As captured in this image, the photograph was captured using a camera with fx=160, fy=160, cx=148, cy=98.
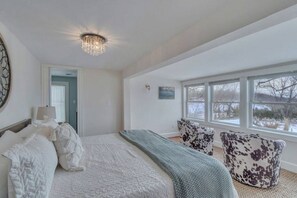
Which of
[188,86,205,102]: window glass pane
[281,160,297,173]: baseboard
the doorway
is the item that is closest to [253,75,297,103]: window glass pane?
[281,160,297,173]: baseboard

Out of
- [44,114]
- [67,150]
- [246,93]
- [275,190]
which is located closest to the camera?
[67,150]

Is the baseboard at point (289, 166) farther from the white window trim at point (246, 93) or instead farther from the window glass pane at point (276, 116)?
the window glass pane at point (276, 116)

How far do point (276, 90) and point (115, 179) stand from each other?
388 centimetres

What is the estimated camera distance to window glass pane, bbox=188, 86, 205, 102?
5.45 meters

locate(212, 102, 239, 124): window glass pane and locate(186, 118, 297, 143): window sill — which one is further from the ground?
locate(212, 102, 239, 124): window glass pane

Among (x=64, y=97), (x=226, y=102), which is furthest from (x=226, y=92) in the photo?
(x=64, y=97)

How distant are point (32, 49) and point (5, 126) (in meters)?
1.48

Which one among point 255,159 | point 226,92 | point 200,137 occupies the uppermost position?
point 226,92

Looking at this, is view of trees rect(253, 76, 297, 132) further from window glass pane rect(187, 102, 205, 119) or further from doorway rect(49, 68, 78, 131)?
doorway rect(49, 68, 78, 131)

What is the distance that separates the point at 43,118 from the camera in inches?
118

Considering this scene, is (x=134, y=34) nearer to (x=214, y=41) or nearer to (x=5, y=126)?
(x=214, y=41)

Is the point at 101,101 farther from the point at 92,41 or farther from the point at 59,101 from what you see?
the point at 92,41

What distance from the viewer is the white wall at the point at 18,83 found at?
1.93 metres

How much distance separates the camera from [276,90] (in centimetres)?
352
